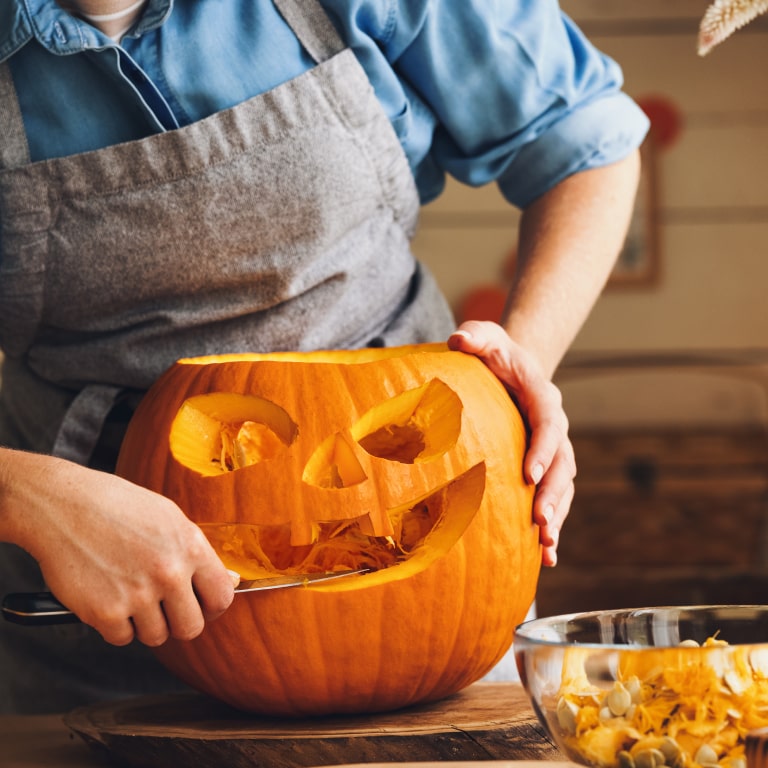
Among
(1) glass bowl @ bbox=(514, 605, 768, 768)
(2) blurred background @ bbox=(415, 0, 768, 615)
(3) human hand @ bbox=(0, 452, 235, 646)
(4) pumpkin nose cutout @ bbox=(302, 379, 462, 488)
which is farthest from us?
(2) blurred background @ bbox=(415, 0, 768, 615)

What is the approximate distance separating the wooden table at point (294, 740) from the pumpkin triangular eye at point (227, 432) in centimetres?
18

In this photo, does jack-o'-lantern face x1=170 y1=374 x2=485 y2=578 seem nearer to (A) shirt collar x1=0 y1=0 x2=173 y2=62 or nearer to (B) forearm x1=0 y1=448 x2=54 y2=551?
(B) forearm x1=0 y1=448 x2=54 y2=551

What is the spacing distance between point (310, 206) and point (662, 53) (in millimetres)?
3359

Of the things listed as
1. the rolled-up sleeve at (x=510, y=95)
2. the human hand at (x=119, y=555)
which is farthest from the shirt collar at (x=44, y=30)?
the human hand at (x=119, y=555)

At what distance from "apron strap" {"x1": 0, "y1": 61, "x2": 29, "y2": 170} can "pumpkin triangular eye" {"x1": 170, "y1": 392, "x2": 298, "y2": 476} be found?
0.86ft

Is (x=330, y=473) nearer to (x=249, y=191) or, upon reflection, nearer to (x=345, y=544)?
(x=345, y=544)

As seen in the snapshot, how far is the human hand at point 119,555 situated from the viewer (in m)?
0.63

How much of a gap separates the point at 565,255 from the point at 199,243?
0.33 metres

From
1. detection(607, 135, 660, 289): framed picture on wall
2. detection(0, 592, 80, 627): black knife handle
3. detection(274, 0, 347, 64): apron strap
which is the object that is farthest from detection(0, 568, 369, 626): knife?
detection(607, 135, 660, 289): framed picture on wall

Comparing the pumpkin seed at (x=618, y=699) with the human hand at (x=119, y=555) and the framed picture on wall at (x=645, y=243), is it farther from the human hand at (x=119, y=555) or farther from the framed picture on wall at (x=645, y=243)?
the framed picture on wall at (x=645, y=243)

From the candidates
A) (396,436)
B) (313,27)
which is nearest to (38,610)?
(396,436)

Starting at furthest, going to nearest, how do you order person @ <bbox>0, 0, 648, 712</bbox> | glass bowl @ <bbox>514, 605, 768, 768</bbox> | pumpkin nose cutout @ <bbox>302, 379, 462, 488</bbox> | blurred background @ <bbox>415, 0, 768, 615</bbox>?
blurred background @ <bbox>415, 0, 768, 615</bbox> < person @ <bbox>0, 0, 648, 712</bbox> < pumpkin nose cutout @ <bbox>302, 379, 462, 488</bbox> < glass bowl @ <bbox>514, 605, 768, 768</bbox>

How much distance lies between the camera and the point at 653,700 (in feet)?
1.71

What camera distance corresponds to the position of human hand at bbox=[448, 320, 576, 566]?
790 mm
